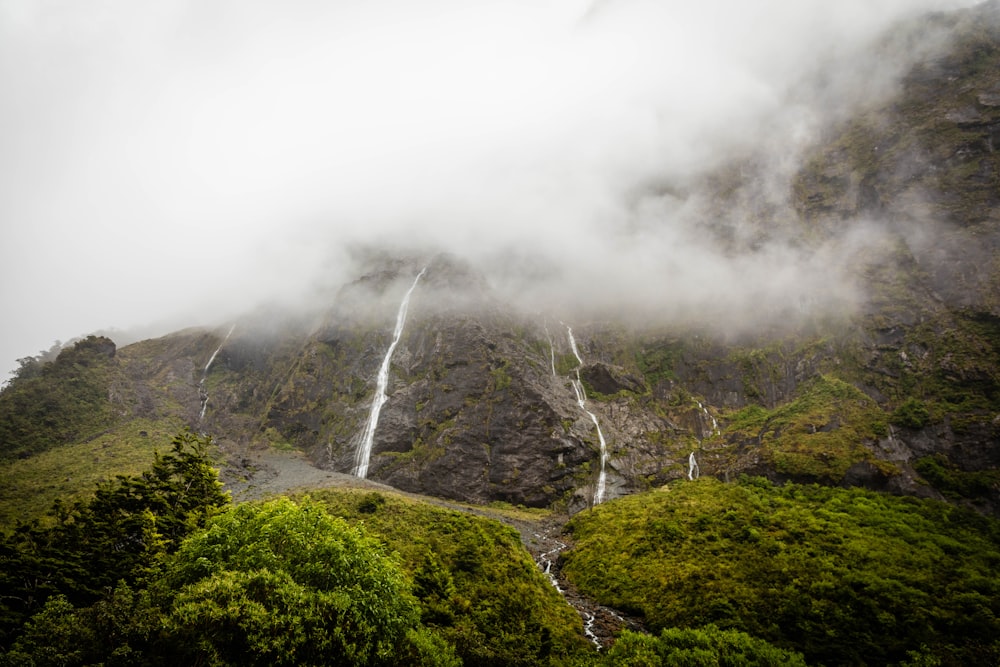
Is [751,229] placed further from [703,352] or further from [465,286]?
[465,286]

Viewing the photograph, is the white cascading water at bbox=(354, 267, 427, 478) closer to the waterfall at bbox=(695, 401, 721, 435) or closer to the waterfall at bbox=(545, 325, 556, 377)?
the waterfall at bbox=(545, 325, 556, 377)

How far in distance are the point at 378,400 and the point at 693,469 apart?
218 feet

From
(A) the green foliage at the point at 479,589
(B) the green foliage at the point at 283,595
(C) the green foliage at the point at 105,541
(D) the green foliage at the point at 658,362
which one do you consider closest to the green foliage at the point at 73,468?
(C) the green foliage at the point at 105,541

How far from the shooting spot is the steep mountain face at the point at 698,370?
258 feet

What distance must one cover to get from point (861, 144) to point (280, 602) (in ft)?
559

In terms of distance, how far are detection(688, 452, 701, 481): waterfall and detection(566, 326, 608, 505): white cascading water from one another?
47.4 feet

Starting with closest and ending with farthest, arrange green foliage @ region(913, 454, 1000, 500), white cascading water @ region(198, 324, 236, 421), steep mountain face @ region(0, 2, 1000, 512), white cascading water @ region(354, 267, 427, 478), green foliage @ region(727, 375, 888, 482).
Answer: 1. green foliage @ region(913, 454, 1000, 500)
2. green foliage @ region(727, 375, 888, 482)
3. steep mountain face @ region(0, 2, 1000, 512)
4. white cascading water @ region(354, 267, 427, 478)
5. white cascading water @ region(198, 324, 236, 421)

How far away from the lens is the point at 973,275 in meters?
92.7

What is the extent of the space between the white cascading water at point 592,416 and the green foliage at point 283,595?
61.8m

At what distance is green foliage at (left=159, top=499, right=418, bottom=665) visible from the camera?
16.3 m

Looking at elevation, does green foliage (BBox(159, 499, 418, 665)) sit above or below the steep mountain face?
below

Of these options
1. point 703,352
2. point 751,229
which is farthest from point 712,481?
point 751,229

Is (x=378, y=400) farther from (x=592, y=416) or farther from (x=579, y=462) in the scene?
(x=579, y=462)

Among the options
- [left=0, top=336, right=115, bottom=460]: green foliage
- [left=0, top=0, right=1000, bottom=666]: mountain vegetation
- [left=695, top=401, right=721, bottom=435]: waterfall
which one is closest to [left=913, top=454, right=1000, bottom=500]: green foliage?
[left=0, top=0, right=1000, bottom=666]: mountain vegetation
